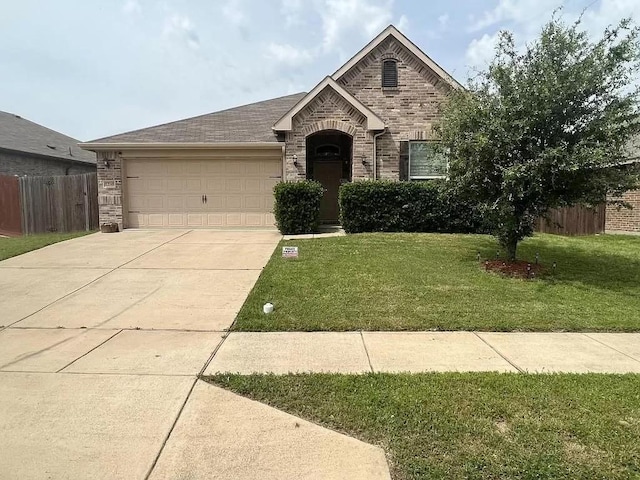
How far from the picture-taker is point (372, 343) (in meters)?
5.16

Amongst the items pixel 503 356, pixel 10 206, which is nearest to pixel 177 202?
pixel 10 206

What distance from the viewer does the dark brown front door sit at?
16.2 meters

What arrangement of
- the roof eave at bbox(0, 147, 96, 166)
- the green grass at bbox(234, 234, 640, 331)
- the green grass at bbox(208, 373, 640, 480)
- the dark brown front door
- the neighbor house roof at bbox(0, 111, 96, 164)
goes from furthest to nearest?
the neighbor house roof at bbox(0, 111, 96, 164) → the roof eave at bbox(0, 147, 96, 166) → the dark brown front door → the green grass at bbox(234, 234, 640, 331) → the green grass at bbox(208, 373, 640, 480)

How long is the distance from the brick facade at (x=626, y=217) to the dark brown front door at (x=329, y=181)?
9578 mm

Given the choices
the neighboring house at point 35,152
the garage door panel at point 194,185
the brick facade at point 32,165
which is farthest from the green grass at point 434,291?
the neighboring house at point 35,152

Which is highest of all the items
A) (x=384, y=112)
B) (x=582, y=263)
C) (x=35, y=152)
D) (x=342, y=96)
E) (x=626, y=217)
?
(x=342, y=96)

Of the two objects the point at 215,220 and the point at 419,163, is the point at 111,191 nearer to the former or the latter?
the point at 215,220

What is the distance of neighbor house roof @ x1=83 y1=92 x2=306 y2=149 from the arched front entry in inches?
71.1

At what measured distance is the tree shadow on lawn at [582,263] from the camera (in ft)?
26.5

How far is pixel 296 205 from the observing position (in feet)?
42.9

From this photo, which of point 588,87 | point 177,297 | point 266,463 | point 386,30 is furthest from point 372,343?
point 386,30

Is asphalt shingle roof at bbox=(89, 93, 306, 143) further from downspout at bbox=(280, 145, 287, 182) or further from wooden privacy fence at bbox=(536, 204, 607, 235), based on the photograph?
wooden privacy fence at bbox=(536, 204, 607, 235)

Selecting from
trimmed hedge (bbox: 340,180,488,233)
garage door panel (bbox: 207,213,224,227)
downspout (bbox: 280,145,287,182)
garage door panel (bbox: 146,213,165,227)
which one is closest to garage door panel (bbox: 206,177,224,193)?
garage door panel (bbox: 207,213,224,227)

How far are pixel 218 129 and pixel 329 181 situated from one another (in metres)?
4.41
